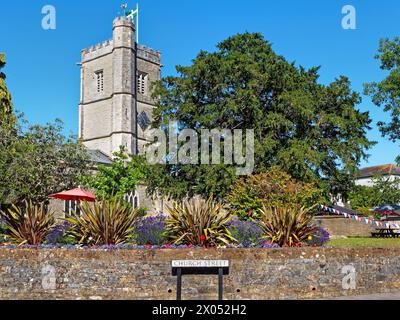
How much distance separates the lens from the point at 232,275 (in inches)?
462

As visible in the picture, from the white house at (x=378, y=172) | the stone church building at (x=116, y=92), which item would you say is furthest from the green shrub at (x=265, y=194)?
the white house at (x=378, y=172)

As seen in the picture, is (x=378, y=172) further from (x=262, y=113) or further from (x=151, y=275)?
(x=151, y=275)

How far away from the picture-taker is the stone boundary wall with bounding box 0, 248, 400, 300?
11.6 m

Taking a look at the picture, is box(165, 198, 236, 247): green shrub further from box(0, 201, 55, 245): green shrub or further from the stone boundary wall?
box(0, 201, 55, 245): green shrub

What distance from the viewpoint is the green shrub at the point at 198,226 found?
1312 centimetres

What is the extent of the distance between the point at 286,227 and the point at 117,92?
5205cm

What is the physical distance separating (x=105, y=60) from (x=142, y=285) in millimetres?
58732

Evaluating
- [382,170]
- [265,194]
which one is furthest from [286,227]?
[382,170]

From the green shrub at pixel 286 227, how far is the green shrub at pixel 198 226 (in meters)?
1.15

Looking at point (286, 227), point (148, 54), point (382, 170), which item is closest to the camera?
point (286, 227)

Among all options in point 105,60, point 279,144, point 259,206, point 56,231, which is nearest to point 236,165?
point 279,144

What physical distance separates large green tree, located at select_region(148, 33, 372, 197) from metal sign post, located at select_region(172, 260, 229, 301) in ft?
55.3

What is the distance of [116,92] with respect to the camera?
206 feet

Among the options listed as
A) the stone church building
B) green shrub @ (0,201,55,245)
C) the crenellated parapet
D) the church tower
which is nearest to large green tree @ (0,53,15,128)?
green shrub @ (0,201,55,245)
